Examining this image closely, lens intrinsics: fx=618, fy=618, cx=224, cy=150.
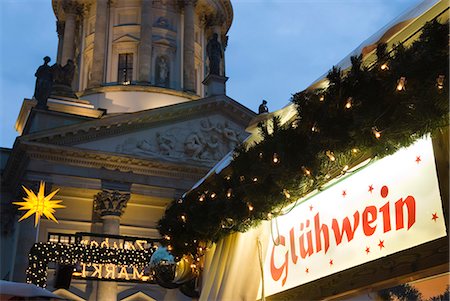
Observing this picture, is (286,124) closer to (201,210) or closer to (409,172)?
(409,172)

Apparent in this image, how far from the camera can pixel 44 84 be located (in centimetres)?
2706

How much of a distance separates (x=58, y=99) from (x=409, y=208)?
86.8ft

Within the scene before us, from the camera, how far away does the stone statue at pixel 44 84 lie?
2665cm

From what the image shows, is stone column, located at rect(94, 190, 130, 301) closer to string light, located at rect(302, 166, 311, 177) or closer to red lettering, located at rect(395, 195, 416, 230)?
string light, located at rect(302, 166, 311, 177)

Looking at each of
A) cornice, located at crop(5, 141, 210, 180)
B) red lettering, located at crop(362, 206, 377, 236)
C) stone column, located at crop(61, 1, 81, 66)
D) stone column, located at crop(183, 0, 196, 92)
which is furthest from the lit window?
red lettering, located at crop(362, 206, 377, 236)

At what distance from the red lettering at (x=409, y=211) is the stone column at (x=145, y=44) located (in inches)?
1243

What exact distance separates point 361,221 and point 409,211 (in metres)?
0.43

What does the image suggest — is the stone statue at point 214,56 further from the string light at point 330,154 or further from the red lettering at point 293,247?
the string light at point 330,154

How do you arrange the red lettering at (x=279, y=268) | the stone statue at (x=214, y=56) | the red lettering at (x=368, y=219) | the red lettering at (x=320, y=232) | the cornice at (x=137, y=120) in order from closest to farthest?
1. the red lettering at (x=368, y=219)
2. the red lettering at (x=320, y=232)
3. the red lettering at (x=279, y=268)
4. the cornice at (x=137, y=120)
5. the stone statue at (x=214, y=56)

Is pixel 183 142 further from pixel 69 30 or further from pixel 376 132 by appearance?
pixel 376 132

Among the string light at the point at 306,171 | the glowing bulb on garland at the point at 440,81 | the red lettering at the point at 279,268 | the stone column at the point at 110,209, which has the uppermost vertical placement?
the stone column at the point at 110,209

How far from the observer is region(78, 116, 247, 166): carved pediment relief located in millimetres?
25641

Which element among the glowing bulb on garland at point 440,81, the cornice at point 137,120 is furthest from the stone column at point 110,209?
the glowing bulb on garland at point 440,81

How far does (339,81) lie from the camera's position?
335cm
